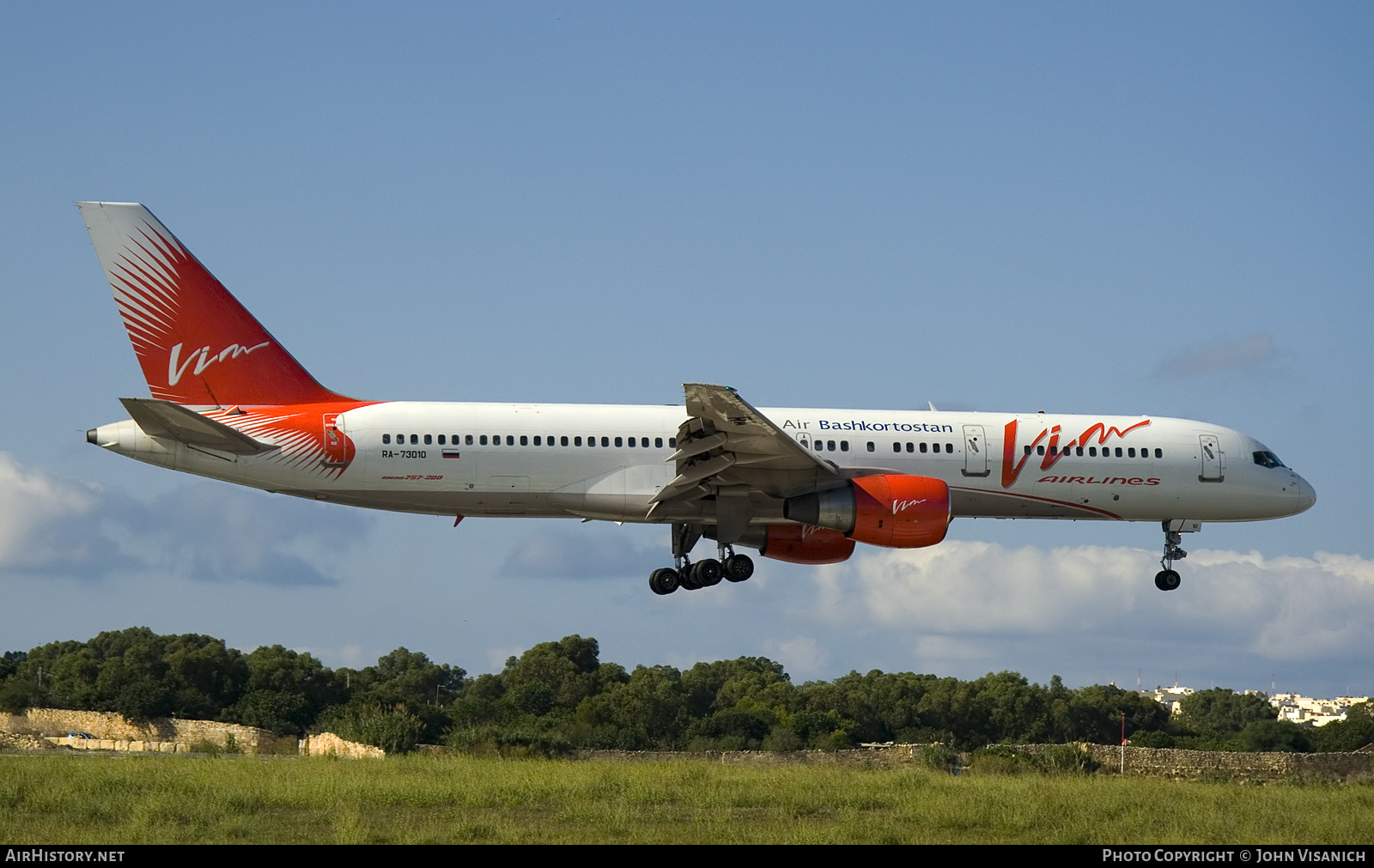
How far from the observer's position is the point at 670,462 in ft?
101

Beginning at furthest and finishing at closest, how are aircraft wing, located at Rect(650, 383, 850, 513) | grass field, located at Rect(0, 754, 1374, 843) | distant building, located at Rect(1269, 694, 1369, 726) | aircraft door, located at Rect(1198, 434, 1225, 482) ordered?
distant building, located at Rect(1269, 694, 1369, 726), aircraft door, located at Rect(1198, 434, 1225, 482), aircraft wing, located at Rect(650, 383, 850, 513), grass field, located at Rect(0, 754, 1374, 843)

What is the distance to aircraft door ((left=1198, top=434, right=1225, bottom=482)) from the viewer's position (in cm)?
3391

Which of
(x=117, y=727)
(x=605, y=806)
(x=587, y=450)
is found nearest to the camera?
(x=605, y=806)

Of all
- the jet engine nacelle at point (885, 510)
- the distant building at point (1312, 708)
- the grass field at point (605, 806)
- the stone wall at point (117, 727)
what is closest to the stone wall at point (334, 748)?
the grass field at point (605, 806)

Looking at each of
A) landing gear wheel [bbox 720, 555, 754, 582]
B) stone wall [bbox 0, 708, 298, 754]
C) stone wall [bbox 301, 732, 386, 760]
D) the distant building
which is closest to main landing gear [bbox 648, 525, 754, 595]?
landing gear wheel [bbox 720, 555, 754, 582]

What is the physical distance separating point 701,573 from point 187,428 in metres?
10.5

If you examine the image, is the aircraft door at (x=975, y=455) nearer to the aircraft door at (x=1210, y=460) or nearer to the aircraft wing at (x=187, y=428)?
the aircraft door at (x=1210, y=460)

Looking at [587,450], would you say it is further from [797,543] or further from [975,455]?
[975,455]

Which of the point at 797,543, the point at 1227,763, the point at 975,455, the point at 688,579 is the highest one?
the point at 975,455

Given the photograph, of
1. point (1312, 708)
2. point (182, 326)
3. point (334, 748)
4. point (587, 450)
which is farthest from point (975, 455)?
point (1312, 708)

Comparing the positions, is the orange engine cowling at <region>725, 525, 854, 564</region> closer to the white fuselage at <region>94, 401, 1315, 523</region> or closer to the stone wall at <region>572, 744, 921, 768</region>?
the white fuselage at <region>94, 401, 1315, 523</region>

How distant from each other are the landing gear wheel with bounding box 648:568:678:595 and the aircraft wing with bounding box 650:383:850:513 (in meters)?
2.18

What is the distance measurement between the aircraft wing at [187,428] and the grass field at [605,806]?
575cm
